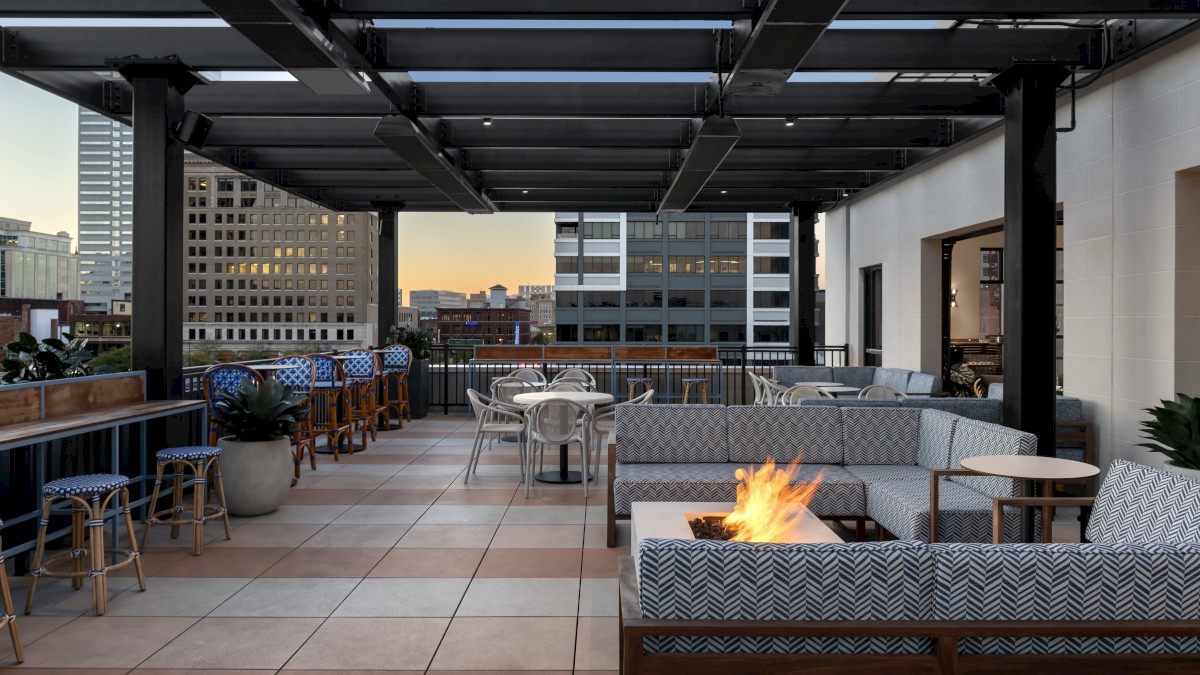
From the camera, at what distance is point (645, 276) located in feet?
251

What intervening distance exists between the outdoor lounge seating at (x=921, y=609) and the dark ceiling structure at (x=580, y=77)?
105 inches

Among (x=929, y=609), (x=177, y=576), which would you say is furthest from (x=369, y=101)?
(x=929, y=609)

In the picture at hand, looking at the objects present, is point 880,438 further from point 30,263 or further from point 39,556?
point 30,263

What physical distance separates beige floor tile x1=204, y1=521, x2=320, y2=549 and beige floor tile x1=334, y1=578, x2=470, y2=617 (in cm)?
109

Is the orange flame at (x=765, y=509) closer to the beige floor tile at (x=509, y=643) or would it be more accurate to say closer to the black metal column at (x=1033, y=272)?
the beige floor tile at (x=509, y=643)

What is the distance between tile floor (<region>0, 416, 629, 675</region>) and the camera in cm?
309

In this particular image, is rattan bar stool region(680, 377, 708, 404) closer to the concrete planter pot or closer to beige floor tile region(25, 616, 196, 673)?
the concrete planter pot

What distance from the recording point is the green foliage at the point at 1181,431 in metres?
3.90

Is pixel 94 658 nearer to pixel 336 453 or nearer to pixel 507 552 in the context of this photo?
pixel 507 552

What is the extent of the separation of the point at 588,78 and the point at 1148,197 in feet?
14.7

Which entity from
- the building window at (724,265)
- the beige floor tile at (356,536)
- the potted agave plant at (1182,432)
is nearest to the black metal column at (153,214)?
the beige floor tile at (356,536)

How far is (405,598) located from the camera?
3805 millimetres

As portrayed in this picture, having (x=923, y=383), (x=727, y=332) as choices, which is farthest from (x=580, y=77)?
(x=727, y=332)

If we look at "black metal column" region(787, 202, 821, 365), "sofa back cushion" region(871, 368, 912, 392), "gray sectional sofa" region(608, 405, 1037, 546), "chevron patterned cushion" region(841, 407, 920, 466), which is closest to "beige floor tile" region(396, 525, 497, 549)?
"gray sectional sofa" region(608, 405, 1037, 546)
